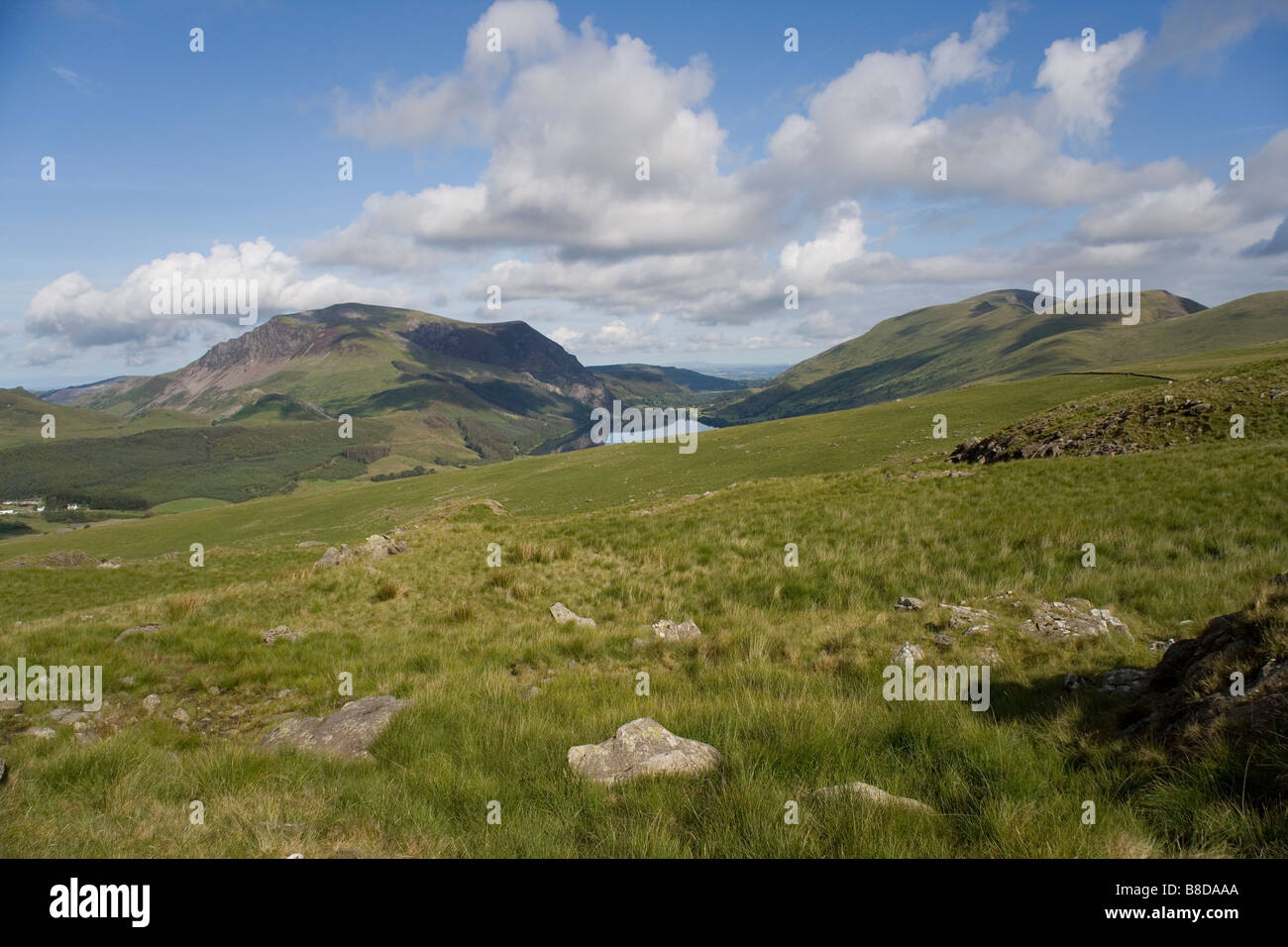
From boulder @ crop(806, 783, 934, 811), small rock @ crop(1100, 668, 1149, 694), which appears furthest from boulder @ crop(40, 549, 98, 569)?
small rock @ crop(1100, 668, 1149, 694)

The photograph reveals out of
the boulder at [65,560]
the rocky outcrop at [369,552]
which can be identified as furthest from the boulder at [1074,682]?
the boulder at [65,560]

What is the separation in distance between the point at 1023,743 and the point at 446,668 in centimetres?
786

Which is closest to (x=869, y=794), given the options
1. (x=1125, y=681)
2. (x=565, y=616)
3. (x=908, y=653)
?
(x=1125, y=681)

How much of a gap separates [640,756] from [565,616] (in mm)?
7148

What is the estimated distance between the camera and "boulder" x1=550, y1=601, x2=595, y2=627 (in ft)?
38.1

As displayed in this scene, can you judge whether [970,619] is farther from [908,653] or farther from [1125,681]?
[1125,681]

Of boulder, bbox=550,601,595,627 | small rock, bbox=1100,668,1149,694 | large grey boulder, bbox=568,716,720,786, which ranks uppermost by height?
small rock, bbox=1100,668,1149,694

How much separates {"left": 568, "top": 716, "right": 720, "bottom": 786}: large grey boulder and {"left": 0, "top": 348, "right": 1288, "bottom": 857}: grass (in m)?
0.24

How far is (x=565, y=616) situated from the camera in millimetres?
12188

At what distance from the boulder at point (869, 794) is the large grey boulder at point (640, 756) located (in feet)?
3.64

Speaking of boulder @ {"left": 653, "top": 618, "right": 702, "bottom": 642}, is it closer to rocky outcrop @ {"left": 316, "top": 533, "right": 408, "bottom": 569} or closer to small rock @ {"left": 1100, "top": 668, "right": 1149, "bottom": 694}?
small rock @ {"left": 1100, "top": 668, "right": 1149, "bottom": 694}

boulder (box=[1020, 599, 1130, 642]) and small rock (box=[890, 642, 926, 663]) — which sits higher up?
boulder (box=[1020, 599, 1130, 642])
